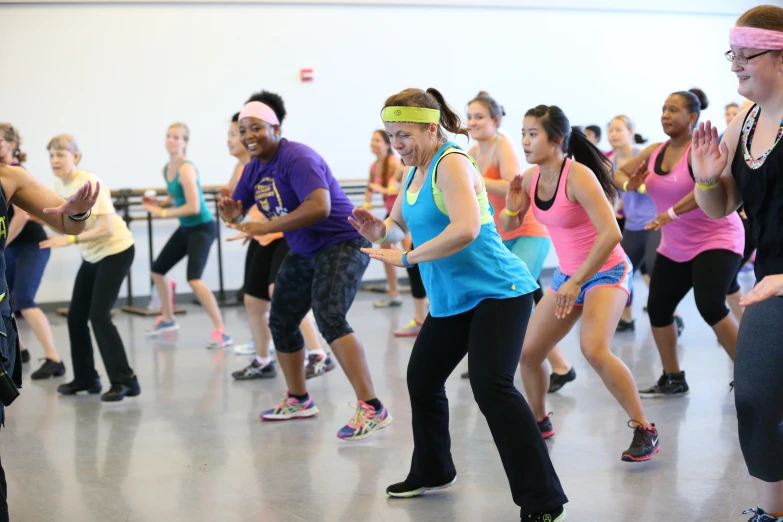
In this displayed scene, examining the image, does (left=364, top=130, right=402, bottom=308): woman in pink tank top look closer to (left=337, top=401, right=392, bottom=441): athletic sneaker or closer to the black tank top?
(left=337, top=401, right=392, bottom=441): athletic sneaker

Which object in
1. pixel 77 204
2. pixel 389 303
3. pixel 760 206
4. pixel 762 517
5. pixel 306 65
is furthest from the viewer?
pixel 306 65

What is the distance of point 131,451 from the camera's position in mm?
4105

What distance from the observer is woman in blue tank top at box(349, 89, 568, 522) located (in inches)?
110

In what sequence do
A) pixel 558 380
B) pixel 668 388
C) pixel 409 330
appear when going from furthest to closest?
pixel 409 330
pixel 558 380
pixel 668 388

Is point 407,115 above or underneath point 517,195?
above

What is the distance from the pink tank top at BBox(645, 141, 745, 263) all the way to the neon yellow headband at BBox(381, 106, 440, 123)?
1865 mm

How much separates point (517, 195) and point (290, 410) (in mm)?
1585

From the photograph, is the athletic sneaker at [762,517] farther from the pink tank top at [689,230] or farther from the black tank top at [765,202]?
the pink tank top at [689,230]

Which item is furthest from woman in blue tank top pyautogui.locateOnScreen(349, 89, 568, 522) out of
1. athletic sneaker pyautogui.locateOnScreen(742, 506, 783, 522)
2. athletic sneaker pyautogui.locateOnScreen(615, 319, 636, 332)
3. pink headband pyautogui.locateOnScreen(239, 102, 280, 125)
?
athletic sneaker pyautogui.locateOnScreen(615, 319, 636, 332)

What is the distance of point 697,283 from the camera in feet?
14.5

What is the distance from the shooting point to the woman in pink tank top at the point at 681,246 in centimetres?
438

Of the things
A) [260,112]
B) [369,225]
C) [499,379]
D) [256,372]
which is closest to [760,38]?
[499,379]

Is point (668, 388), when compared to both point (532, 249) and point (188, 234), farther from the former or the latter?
point (188, 234)

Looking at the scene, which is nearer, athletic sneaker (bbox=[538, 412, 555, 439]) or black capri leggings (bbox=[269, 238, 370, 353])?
athletic sneaker (bbox=[538, 412, 555, 439])
